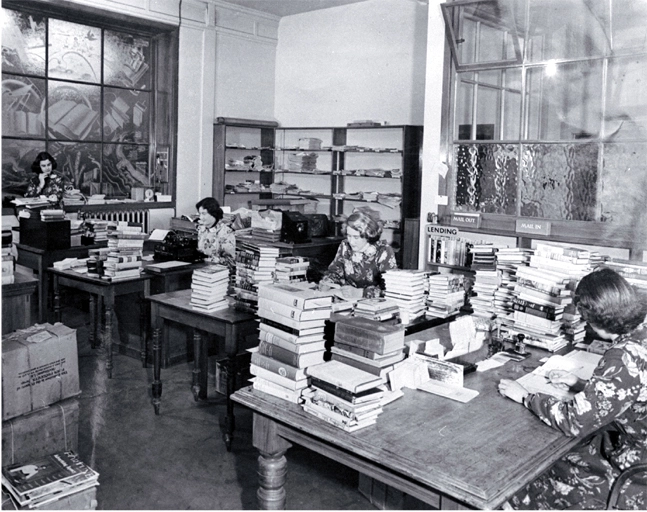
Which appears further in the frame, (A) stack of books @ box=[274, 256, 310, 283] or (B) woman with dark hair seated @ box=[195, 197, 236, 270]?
(B) woman with dark hair seated @ box=[195, 197, 236, 270]

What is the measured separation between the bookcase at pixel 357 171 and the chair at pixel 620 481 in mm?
4849

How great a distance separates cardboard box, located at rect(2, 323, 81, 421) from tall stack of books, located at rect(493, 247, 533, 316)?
2.37 metres

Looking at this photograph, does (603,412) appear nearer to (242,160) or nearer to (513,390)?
(513,390)

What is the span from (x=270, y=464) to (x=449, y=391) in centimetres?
78

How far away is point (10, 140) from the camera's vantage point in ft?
24.3

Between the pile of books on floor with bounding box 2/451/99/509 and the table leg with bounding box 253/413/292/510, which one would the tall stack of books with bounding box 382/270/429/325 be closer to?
the table leg with bounding box 253/413/292/510

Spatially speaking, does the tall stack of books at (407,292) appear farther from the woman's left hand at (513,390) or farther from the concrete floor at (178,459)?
the woman's left hand at (513,390)

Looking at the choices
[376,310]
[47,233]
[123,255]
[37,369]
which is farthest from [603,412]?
[47,233]

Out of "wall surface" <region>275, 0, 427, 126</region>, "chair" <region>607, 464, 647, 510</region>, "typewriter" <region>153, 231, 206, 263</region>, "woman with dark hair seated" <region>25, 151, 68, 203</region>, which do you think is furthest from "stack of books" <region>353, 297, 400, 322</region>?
"wall surface" <region>275, 0, 427, 126</region>

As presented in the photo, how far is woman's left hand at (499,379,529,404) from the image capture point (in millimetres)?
2598

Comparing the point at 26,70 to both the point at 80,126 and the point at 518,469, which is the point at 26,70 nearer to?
the point at 80,126

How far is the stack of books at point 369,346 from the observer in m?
2.60

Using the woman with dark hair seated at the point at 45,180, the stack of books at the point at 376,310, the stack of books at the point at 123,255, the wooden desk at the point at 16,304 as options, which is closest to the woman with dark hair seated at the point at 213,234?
the stack of books at the point at 123,255

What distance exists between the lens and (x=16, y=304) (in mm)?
4125
